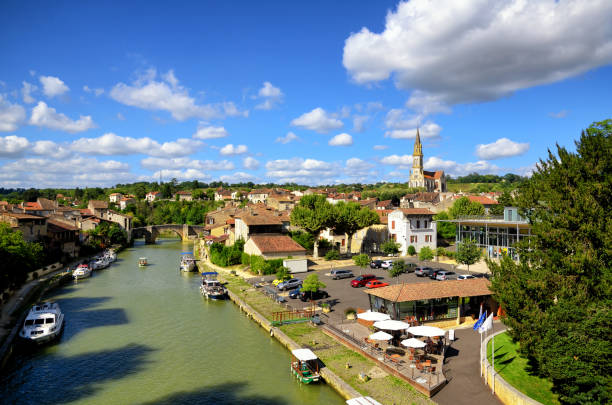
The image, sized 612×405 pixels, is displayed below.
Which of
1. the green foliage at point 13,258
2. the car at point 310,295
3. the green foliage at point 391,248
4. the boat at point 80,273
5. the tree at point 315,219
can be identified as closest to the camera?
the green foliage at point 13,258

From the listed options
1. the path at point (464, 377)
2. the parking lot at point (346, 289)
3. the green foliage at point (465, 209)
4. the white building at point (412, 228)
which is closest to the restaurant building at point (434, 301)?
the path at point (464, 377)

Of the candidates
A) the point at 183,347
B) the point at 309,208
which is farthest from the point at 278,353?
the point at 309,208

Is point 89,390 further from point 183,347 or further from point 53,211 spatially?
point 53,211

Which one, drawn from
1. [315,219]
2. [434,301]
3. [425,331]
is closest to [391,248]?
[315,219]

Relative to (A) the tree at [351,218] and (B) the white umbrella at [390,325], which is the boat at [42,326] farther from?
(A) the tree at [351,218]

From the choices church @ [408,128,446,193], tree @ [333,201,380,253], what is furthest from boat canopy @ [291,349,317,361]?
church @ [408,128,446,193]

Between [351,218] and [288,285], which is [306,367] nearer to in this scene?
[288,285]
